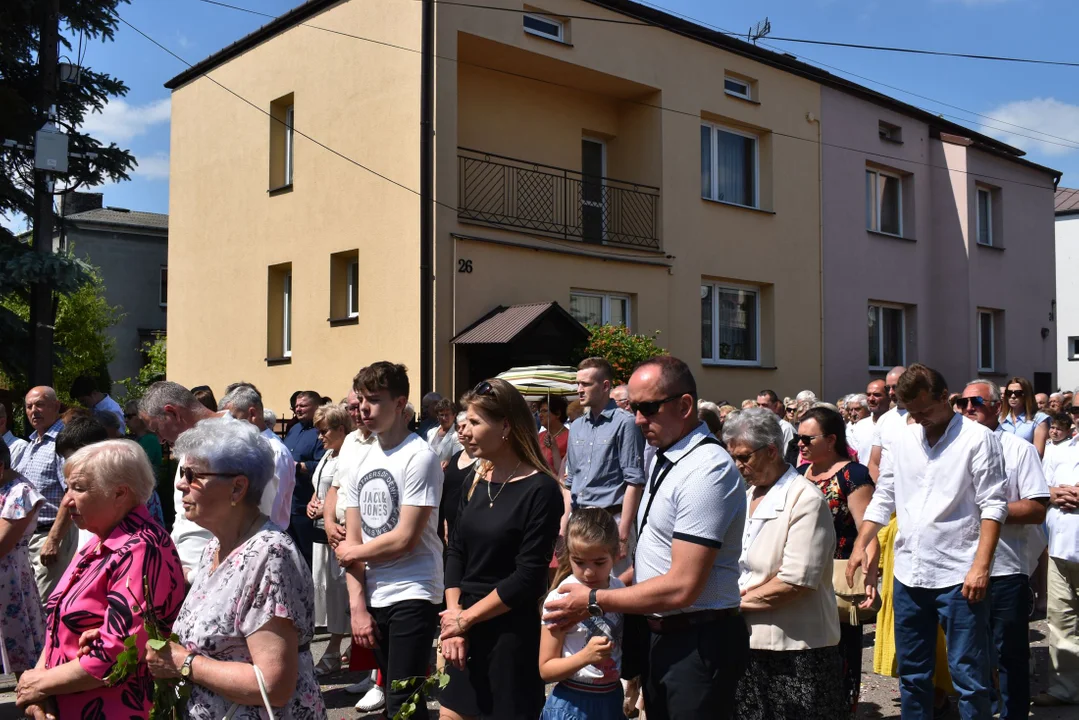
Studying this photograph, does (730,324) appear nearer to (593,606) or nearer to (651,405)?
(651,405)

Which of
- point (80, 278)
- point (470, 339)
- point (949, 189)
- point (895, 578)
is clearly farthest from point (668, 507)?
point (949, 189)

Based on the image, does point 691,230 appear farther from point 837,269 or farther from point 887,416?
point 887,416

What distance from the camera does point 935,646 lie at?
5.03 m

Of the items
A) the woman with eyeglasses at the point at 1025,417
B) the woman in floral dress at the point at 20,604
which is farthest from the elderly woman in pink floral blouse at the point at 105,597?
the woman with eyeglasses at the point at 1025,417

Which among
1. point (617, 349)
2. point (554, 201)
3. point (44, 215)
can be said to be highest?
point (554, 201)

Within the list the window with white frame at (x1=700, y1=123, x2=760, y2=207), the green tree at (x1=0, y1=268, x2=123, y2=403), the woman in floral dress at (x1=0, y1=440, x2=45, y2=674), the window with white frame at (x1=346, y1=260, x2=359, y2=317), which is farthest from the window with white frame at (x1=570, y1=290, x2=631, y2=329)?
the green tree at (x1=0, y1=268, x2=123, y2=403)

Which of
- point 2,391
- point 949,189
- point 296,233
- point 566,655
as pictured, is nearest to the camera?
point 566,655

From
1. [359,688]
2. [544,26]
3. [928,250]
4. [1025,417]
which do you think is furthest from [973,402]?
[928,250]

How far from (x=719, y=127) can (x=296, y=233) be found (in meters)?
7.70

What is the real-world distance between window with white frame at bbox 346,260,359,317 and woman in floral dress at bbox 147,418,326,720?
12362 mm

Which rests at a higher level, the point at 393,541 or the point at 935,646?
the point at 393,541

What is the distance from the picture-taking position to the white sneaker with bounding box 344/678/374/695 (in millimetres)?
6793

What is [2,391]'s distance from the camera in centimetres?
979

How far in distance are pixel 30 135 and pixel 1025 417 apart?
12764mm
